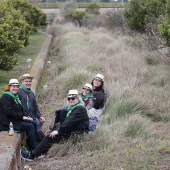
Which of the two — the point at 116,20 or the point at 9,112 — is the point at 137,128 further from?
the point at 116,20

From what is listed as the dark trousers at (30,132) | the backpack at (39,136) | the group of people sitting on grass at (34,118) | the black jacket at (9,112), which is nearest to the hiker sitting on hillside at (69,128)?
the group of people sitting on grass at (34,118)

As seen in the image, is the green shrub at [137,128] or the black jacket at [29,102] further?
the black jacket at [29,102]

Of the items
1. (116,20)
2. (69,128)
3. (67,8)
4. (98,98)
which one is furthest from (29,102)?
(67,8)

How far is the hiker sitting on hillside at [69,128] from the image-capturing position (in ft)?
22.6

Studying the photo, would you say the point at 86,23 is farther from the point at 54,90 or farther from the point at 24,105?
the point at 24,105

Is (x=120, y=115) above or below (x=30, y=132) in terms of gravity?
below

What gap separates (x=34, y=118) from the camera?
7.86 m

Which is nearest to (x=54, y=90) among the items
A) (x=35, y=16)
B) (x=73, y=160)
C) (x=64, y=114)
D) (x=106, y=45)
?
(x=64, y=114)

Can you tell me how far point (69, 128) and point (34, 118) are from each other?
1173mm

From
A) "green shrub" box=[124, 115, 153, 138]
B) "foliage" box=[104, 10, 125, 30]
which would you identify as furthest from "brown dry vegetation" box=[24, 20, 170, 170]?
"foliage" box=[104, 10, 125, 30]

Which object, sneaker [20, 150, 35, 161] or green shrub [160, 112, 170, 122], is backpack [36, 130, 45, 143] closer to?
sneaker [20, 150, 35, 161]

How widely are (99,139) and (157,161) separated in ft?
3.93

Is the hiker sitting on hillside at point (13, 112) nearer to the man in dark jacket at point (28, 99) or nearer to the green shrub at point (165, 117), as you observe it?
the man in dark jacket at point (28, 99)

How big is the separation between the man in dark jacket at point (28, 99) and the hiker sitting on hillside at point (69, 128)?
2.54 ft
